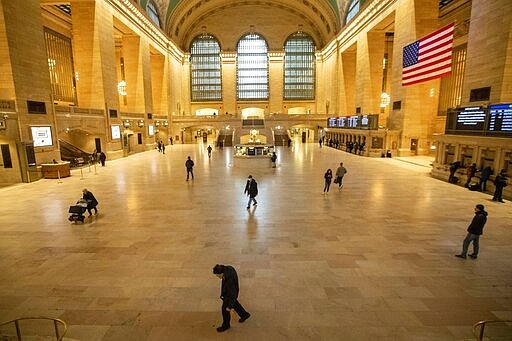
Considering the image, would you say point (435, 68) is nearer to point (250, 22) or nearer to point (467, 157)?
point (467, 157)

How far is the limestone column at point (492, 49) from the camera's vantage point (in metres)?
A: 12.5

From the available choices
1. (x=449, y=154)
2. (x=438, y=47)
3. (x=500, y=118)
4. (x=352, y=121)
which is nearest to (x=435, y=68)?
(x=438, y=47)

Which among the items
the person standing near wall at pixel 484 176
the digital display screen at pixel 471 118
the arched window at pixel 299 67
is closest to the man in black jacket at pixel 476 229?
the person standing near wall at pixel 484 176

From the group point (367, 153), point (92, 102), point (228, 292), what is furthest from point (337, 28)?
point (228, 292)

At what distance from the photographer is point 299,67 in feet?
158

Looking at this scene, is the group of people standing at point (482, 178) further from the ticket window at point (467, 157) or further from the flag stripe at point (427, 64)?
the flag stripe at point (427, 64)

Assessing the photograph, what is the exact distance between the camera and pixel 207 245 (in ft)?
→ 20.7

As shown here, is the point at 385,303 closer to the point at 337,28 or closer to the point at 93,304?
the point at 93,304

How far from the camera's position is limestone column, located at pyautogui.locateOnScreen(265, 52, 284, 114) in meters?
47.2

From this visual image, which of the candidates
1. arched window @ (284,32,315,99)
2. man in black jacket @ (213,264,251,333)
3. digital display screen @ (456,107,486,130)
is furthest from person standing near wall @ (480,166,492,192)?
arched window @ (284,32,315,99)

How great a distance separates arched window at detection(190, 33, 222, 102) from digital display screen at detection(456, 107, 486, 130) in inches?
1590

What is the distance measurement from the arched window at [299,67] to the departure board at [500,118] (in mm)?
39055

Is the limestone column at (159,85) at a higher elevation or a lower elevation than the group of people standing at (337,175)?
higher

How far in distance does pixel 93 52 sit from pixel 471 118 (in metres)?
24.1
